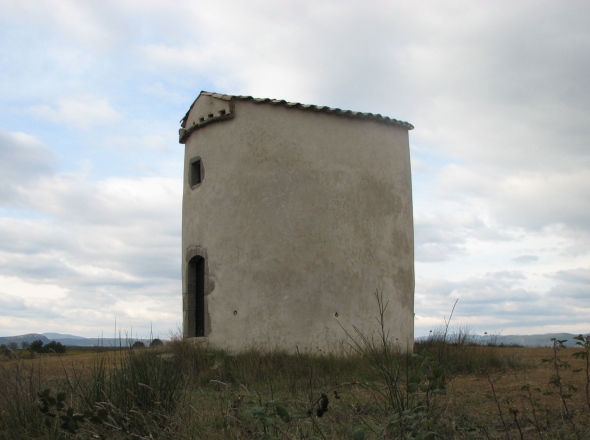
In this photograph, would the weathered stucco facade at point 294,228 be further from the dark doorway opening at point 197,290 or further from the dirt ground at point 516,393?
the dirt ground at point 516,393

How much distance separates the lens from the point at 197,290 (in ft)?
39.4

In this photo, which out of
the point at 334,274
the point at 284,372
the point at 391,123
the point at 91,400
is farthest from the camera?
the point at 391,123

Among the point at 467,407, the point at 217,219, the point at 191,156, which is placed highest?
the point at 191,156

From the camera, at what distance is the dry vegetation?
406cm

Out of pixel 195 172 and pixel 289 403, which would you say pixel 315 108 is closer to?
pixel 195 172

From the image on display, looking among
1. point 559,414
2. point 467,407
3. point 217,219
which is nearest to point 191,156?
point 217,219

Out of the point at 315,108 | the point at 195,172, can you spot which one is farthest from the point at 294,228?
the point at 195,172

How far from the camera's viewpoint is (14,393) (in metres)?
5.74

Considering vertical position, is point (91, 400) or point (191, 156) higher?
point (191, 156)

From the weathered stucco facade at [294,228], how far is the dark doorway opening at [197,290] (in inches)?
0.8

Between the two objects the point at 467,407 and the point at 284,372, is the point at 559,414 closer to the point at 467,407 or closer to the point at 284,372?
the point at 467,407

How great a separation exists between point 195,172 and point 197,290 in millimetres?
2409

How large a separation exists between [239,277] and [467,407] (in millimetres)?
5265

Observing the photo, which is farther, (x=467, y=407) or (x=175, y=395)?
(x=467, y=407)
